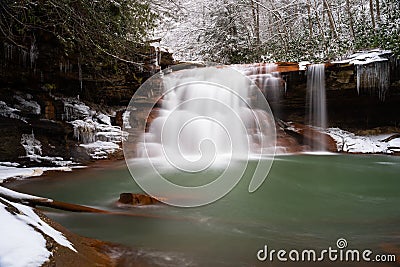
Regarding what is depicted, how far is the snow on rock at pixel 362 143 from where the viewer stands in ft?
37.2

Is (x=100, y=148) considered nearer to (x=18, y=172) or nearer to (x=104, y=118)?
(x=104, y=118)

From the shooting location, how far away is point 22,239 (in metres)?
1.86

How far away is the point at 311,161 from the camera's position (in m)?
9.60

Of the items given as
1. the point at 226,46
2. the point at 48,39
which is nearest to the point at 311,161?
the point at 48,39

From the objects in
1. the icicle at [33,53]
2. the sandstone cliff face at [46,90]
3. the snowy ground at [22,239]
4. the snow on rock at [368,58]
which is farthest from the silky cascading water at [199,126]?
the snowy ground at [22,239]

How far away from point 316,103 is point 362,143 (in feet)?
7.19

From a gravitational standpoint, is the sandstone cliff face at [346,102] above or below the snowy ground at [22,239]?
above

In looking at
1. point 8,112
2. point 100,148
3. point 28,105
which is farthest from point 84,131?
point 8,112

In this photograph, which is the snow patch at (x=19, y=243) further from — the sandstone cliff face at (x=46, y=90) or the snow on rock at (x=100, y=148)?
the snow on rock at (x=100, y=148)

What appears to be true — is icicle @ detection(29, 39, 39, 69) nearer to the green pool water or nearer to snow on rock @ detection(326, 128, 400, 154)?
the green pool water

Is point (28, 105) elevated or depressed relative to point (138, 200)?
elevated

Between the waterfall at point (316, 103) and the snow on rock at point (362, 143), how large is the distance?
57 cm

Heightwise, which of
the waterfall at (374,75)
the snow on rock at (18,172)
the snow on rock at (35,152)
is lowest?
the snow on rock at (18,172)

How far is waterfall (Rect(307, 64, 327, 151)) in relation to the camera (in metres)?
11.1
